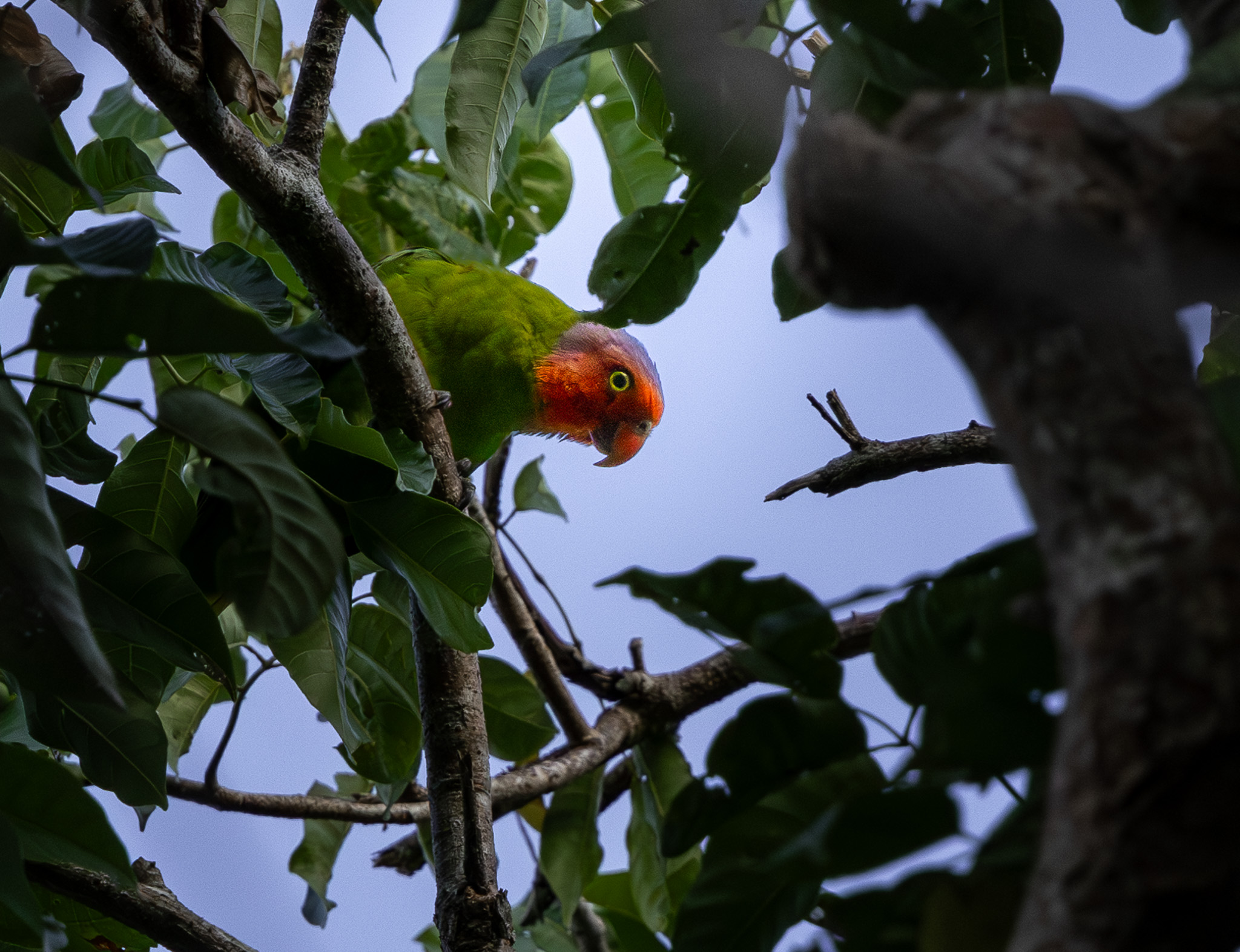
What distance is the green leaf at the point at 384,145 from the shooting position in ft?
8.06

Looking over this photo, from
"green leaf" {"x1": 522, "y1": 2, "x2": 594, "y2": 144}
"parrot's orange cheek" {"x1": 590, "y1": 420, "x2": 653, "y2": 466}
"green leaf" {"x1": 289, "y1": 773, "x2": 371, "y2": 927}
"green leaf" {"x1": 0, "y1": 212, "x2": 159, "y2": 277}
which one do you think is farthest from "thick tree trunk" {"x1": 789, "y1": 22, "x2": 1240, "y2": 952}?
"parrot's orange cheek" {"x1": 590, "y1": 420, "x2": 653, "y2": 466}

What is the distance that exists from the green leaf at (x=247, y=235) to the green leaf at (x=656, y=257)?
1042 millimetres

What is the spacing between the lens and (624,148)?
2.26 m

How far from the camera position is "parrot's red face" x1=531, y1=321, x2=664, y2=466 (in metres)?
2.85

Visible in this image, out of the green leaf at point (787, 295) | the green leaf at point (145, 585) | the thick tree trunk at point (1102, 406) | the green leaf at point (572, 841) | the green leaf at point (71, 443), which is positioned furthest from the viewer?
the green leaf at point (572, 841)

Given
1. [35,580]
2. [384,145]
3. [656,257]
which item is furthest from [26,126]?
[384,145]

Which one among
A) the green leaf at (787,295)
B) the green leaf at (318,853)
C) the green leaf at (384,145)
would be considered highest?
the green leaf at (384,145)

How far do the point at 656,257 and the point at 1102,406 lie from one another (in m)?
1.03

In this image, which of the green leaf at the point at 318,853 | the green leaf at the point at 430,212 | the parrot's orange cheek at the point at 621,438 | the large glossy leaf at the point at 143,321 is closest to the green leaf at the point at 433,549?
the large glossy leaf at the point at 143,321

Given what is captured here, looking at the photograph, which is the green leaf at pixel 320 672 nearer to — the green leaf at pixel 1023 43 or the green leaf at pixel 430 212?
the green leaf at pixel 1023 43

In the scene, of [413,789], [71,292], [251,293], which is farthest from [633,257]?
[413,789]

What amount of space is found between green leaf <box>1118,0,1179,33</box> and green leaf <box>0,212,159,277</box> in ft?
3.62

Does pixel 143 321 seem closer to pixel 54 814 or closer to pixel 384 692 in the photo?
pixel 54 814

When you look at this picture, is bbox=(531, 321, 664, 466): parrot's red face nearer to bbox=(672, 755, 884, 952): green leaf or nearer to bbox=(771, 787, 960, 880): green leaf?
bbox=(672, 755, 884, 952): green leaf
